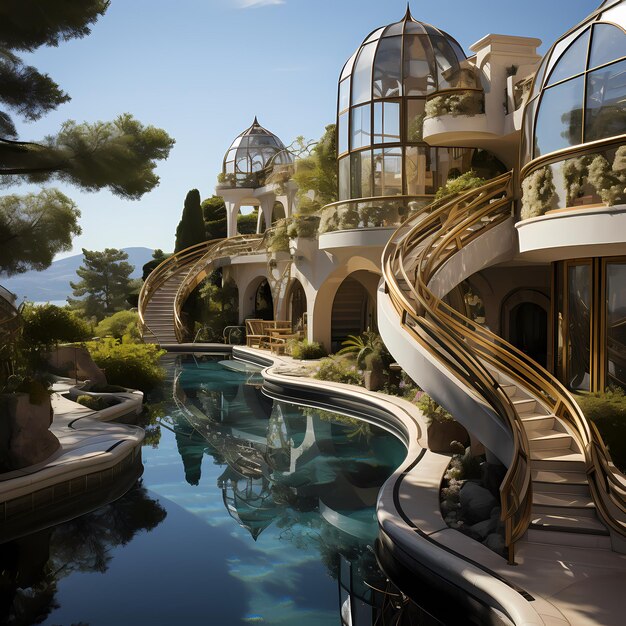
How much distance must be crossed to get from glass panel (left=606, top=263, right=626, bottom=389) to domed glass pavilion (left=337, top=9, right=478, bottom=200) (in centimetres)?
771

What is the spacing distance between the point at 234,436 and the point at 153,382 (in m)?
4.99

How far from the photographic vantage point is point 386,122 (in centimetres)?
1930

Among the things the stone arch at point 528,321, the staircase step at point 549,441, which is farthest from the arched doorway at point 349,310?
the staircase step at point 549,441

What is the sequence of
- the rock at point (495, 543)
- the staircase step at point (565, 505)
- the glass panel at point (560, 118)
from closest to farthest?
the rock at point (495, 543) < the staircase step at point (565, 505) < the glass panel at point (560, 118)

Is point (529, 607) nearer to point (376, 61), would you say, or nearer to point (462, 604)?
point (462, 604)

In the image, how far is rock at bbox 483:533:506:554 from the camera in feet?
24.8

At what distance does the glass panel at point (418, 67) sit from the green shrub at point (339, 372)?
24.5 feet

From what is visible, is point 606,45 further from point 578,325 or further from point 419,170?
point 419,170

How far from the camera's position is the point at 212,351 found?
99.5 ft

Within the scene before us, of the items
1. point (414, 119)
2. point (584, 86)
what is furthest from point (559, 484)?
point (414, 119)

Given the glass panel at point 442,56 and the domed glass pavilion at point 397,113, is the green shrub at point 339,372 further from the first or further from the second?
the glass panel at point 442,56

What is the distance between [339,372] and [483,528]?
37.9 ft

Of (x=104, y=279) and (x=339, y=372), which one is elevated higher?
(x=104, y=279)

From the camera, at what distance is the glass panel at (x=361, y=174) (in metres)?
19.4
